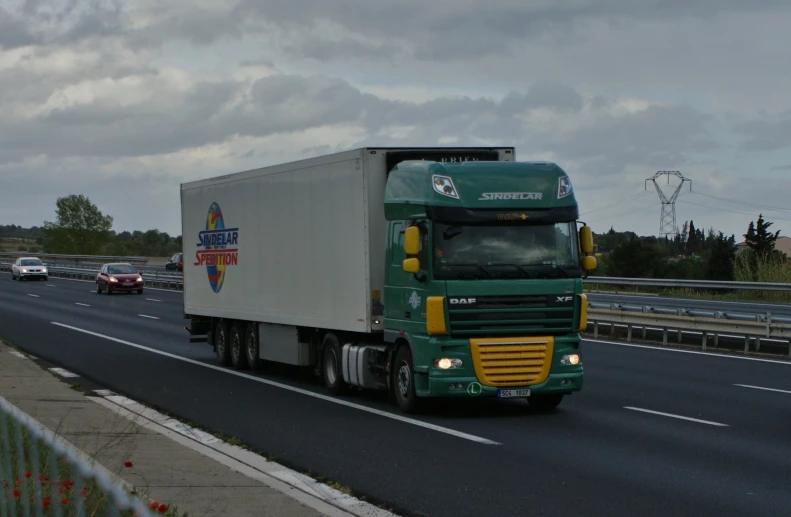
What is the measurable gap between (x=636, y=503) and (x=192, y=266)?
50.3 ft

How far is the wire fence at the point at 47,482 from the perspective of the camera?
16.5ft

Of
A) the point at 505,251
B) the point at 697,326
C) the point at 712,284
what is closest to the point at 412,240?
the point at 505,251

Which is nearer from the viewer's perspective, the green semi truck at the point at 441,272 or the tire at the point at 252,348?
the green semi truck at the point at 441,272

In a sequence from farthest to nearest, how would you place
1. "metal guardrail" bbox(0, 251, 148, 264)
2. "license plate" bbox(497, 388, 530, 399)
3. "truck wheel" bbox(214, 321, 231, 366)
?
"metal guardrail" bbox(0, 251, 148, 264) → "truck wheel" bbox(214, 321, 231, 366) → "license plate" bbox(497, 388, 530, 399)

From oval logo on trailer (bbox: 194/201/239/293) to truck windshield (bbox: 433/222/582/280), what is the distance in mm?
7382

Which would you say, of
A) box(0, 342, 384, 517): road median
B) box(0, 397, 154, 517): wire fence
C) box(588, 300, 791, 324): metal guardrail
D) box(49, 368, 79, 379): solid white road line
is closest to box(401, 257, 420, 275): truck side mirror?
box(0, 342, 384, 517): road median

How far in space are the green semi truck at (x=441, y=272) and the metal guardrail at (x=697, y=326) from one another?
9721 mm

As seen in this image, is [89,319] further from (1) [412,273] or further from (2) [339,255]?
(1) [412,273]

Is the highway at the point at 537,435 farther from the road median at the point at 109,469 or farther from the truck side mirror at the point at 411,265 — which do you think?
the truck side mirror at the point at 411,265

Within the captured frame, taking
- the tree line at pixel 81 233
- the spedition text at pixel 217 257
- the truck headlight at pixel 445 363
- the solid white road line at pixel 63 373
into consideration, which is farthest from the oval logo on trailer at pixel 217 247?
the tree line at pixel 81 233

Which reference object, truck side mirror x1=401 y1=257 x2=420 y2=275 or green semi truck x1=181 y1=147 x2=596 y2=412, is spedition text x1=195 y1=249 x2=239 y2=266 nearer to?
green semi truck x1=181 y1=147 x2=596 y2=412

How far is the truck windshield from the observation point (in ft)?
45.3

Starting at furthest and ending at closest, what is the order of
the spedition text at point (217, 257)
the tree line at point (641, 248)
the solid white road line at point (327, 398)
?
the tree line at point (641, 248) → the spedition text at point (217, 257) → the solid white road line at point (327, 398)

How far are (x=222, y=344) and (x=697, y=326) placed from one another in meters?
10.3
